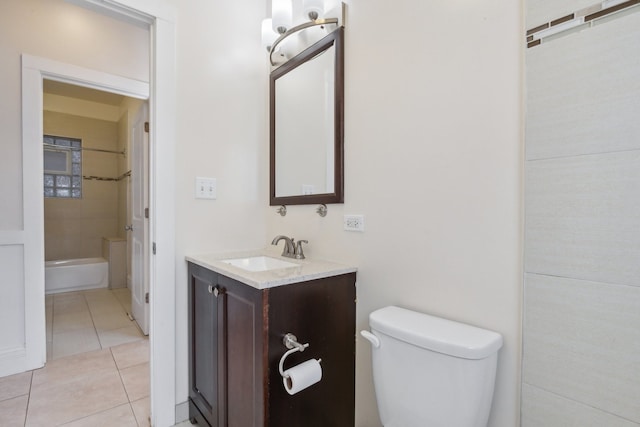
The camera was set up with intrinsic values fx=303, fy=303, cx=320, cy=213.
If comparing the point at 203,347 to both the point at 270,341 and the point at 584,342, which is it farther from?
the point at 584,342

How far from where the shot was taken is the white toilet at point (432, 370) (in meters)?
0.86

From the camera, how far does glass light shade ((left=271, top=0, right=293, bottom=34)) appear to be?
5.16 feet

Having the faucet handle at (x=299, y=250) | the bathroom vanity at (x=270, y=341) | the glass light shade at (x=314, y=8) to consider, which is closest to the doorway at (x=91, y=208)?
the bathroom vanity at (x=270, y=341)

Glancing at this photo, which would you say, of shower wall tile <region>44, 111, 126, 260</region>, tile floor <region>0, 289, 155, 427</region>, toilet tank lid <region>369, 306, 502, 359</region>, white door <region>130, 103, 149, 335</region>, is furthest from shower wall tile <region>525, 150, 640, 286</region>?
shower wall tile <region>44, 111, 126, 260</region>

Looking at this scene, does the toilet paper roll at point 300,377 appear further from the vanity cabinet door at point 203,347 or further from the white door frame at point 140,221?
the white door frame at point 140,221

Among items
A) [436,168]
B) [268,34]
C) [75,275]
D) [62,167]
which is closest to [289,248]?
[436,168]

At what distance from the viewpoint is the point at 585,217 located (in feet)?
2.56

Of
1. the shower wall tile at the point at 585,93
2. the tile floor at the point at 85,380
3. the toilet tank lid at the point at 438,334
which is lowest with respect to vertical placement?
the tile floor at the point at 85,380

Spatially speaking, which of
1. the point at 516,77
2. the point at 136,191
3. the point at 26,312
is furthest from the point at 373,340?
the point at 136,191

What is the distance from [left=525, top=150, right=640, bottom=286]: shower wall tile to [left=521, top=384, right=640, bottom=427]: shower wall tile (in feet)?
1.11

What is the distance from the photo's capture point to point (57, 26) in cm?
223

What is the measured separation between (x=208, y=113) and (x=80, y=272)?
335cm

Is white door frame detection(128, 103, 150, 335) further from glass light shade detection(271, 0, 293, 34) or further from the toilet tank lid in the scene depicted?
the toilet tank lid

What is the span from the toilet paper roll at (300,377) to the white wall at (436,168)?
1.17 ft
